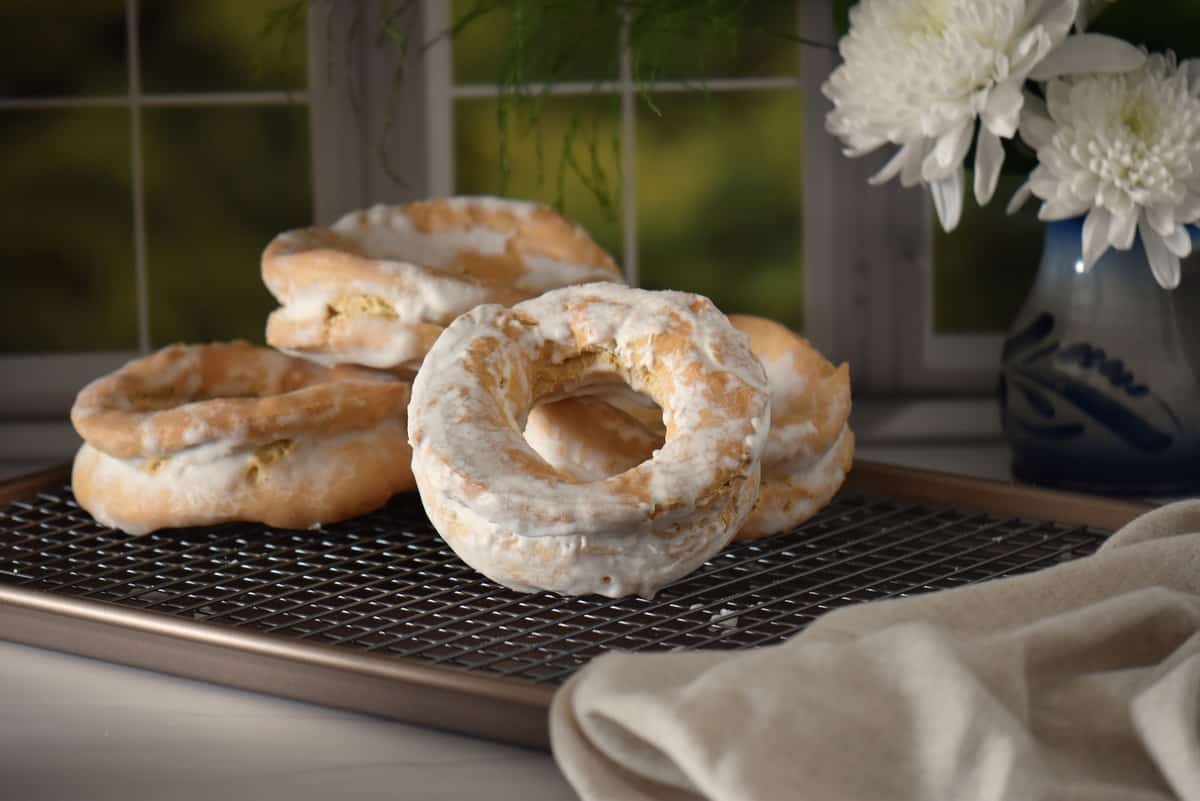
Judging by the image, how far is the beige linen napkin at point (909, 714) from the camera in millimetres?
683

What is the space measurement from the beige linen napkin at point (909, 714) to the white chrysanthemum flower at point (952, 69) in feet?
1.54

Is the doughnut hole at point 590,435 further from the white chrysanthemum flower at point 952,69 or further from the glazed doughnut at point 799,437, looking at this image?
the white chrysanthemum flower at point 952,69

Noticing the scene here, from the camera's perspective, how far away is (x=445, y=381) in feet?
3.30

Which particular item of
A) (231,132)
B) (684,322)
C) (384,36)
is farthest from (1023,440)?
(231,132)

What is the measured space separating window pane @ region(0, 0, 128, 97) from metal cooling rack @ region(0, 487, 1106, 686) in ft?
2.06

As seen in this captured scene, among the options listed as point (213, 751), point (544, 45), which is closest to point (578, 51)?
point (544, 45)

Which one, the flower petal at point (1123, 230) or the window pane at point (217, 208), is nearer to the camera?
the flower petal at point (1123, 230)

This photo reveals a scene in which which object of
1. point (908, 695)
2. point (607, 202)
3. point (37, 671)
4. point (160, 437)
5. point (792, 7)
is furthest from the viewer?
point (792, 7)

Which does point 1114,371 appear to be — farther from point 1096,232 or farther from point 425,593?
point 425,593

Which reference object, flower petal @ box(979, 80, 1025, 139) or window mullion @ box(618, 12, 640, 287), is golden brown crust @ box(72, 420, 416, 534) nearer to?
flower petal @ box(979, 80, 1025, 139)

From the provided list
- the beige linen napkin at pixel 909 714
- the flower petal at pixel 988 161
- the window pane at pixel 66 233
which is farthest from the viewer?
the window pane at pixel 66 233

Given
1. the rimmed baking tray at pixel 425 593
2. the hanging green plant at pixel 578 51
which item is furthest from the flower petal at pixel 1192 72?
the hanging green plant at pixel 578 51

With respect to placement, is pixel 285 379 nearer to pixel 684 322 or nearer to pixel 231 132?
pixel 684 322

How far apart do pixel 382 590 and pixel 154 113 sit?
89 cm
